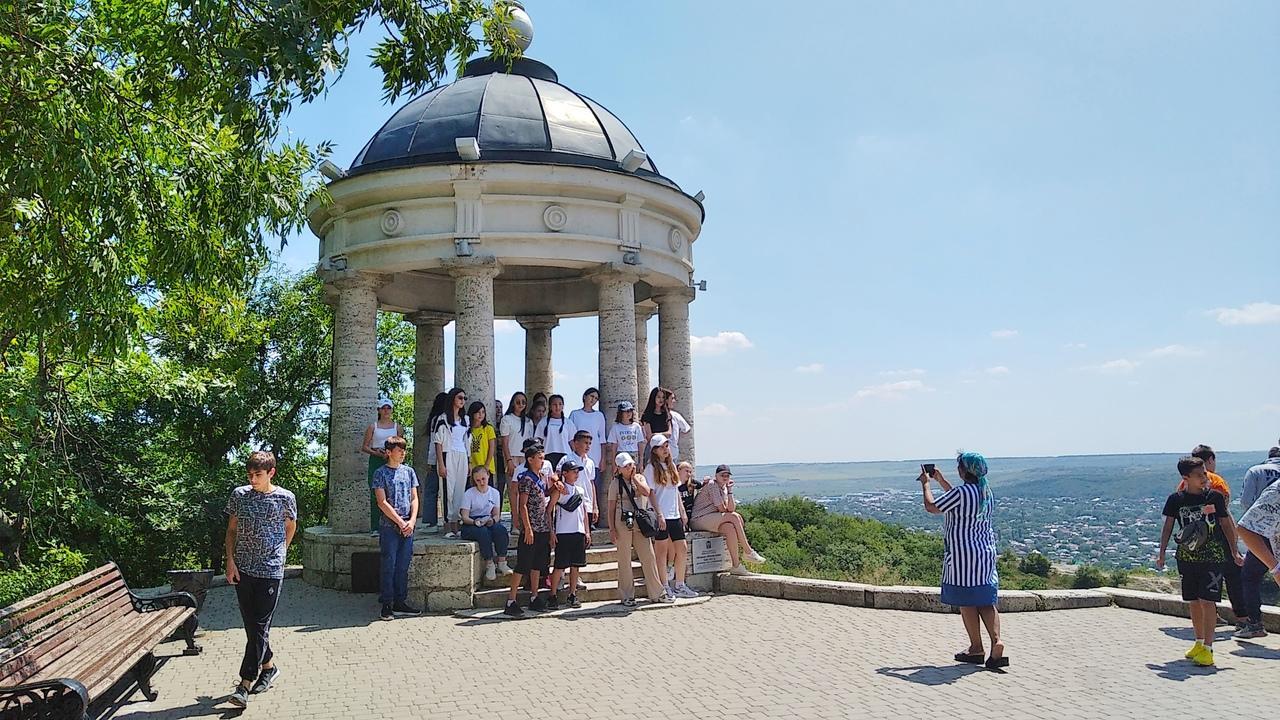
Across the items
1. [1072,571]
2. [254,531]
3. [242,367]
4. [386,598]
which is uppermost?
[242,367]

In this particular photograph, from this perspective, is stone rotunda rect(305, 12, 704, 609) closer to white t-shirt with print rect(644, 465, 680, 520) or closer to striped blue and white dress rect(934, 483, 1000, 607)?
white t-shirt with print rect(644, 465, 680, 520)

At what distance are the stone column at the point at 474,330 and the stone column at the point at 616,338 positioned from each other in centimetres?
165

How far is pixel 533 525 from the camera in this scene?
969 centimetres

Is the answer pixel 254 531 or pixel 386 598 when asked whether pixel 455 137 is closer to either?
pixel 386 598

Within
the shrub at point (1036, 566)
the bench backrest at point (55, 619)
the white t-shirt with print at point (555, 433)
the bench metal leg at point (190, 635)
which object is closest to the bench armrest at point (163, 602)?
the bench metal leg at point (190, 635)

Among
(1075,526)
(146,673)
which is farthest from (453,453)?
(1075,526)

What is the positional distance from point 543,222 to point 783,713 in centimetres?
784

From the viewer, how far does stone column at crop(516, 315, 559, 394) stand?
56.5 feet

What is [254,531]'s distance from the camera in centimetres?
658

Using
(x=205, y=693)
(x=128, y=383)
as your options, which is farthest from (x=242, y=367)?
(x=205, y=693)

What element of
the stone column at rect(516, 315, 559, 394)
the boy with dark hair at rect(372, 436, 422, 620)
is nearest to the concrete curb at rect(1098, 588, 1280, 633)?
the boy with dark hair at rect(372, 436, 422, 620)

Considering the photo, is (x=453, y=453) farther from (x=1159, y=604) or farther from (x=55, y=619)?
(x=1159, y=604)

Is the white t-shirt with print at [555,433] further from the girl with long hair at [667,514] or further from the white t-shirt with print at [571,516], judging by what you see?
the white t-shirt with print at [571,516]

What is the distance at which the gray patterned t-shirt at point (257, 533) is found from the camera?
6.56m
